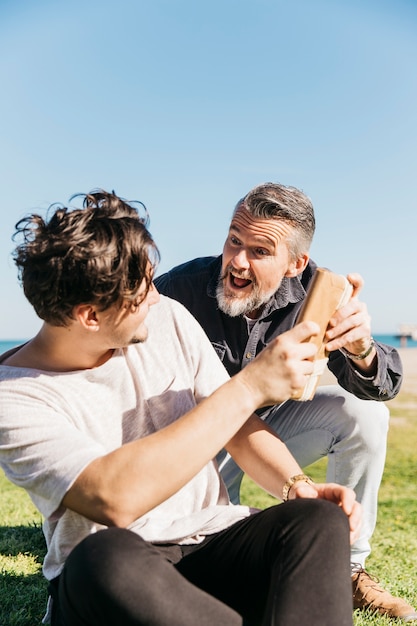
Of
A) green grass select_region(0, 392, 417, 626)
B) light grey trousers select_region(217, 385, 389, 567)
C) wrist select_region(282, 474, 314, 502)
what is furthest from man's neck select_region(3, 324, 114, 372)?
light grey trousers select_region(217, 385, 389, 567)

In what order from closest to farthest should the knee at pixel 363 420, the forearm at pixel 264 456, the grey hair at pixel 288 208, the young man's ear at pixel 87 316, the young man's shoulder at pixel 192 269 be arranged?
the young man's ear at pixel 87 316
the forearm at pixel 264 456
the knee at pixel 363 420
the grey hair at pixel 288 208
the young man's shoulder at pixel 192 269

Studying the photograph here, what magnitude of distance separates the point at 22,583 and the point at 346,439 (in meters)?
1.95

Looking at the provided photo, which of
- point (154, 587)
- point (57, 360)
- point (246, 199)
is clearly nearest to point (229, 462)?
point (246, 199)

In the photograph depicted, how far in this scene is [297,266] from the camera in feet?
14.0

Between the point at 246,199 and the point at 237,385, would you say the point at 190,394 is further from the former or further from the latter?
the point at 246,199

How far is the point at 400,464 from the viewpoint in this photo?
11.0 m

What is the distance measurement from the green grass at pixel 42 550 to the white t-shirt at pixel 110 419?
1177 millimetres

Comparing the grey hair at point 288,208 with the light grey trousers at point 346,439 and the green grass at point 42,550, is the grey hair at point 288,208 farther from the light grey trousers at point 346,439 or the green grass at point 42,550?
the green grass at point 42,550

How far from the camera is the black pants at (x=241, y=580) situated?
75.0 inches

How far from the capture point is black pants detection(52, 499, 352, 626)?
6.25 feet

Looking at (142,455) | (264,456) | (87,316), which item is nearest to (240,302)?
(264,456)

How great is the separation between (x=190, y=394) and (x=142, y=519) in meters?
0.50

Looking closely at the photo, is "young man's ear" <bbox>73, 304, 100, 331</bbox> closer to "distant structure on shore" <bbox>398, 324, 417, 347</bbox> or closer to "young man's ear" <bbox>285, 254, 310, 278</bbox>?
"young man's ear" <bbox>285, 254, 310, 278</bbox>

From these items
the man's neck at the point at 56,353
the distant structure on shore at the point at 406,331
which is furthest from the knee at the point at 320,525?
the distant structure on shore at the point at 406,331
